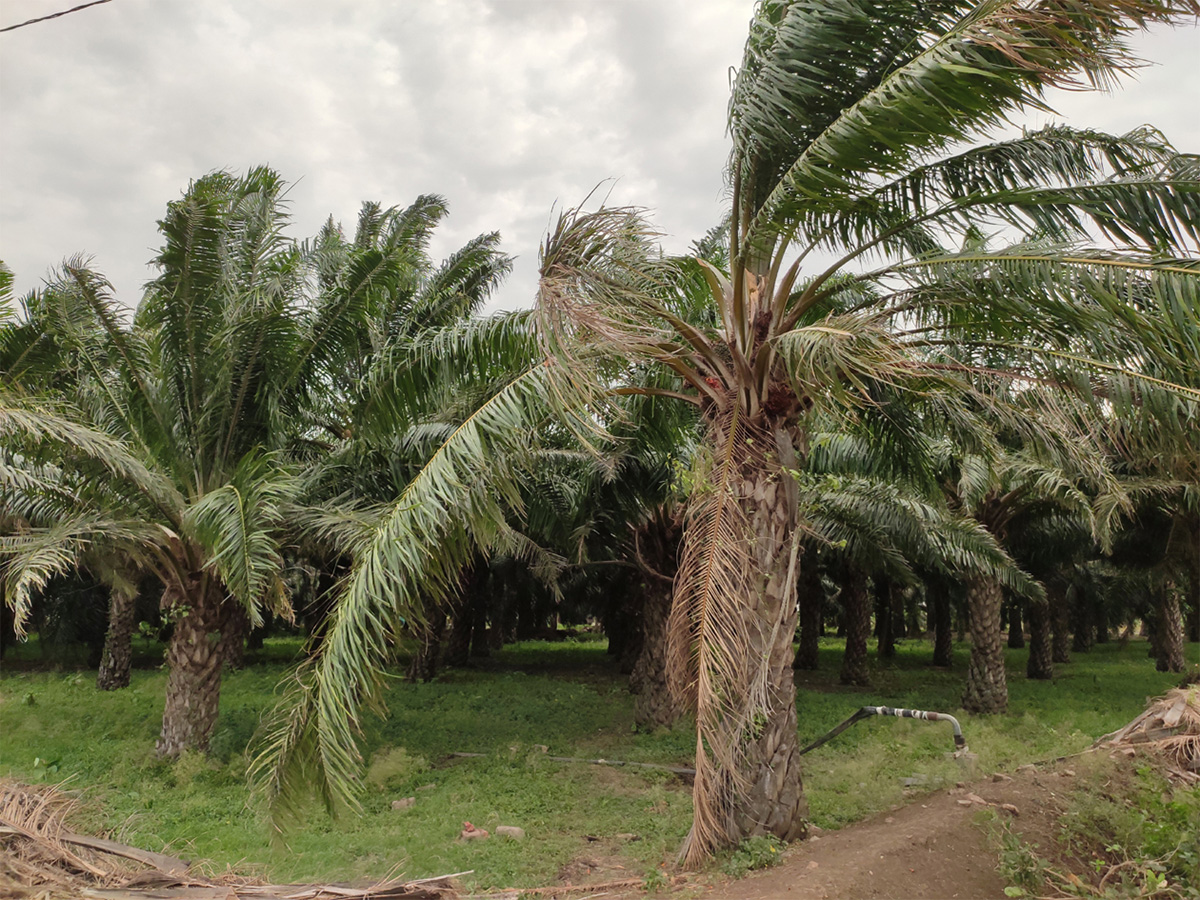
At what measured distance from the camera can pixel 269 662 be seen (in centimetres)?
2128

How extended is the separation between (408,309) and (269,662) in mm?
12193

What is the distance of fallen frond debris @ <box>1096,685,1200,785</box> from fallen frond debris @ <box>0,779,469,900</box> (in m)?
6.39

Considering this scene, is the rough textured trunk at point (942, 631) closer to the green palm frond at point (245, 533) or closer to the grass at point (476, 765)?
the grass at point (476, 765)

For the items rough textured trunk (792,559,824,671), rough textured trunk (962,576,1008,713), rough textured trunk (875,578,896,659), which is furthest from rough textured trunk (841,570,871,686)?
rough textured trunk (875,578,896,659)

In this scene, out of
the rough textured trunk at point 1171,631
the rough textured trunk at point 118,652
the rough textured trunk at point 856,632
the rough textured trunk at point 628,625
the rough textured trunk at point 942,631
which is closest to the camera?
the rough textured trunk at point 118,652

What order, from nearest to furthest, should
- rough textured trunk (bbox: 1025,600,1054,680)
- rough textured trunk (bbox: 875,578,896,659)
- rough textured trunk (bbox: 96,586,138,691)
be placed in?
1. rough textured trunk (bbox: 96,586,138,691)
2. rough textured trunk (bbox: 1025,600,1054,680)
3. rough textured trunk (bbox: 875,578,896,659)

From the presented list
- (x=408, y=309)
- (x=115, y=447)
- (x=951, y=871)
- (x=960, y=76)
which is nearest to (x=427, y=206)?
(x=408, y=309)

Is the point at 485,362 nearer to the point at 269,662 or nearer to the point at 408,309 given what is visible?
the point at 408,309

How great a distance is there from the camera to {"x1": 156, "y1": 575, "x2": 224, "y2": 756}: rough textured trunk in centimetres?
1009

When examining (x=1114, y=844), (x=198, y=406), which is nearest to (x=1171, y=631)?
(x=1114, y=844)

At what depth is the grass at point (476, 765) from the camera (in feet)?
24.1

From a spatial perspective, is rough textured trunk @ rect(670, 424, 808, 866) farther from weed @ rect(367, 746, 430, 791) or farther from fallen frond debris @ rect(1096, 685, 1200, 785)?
weed @ rect(367, 746, 430, 791)

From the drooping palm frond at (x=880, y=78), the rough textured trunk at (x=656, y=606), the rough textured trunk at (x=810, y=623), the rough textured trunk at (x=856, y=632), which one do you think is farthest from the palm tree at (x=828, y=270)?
the rough textured trunk at (x=810, y=623)

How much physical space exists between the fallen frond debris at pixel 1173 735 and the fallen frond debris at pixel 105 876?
6.39 metres
